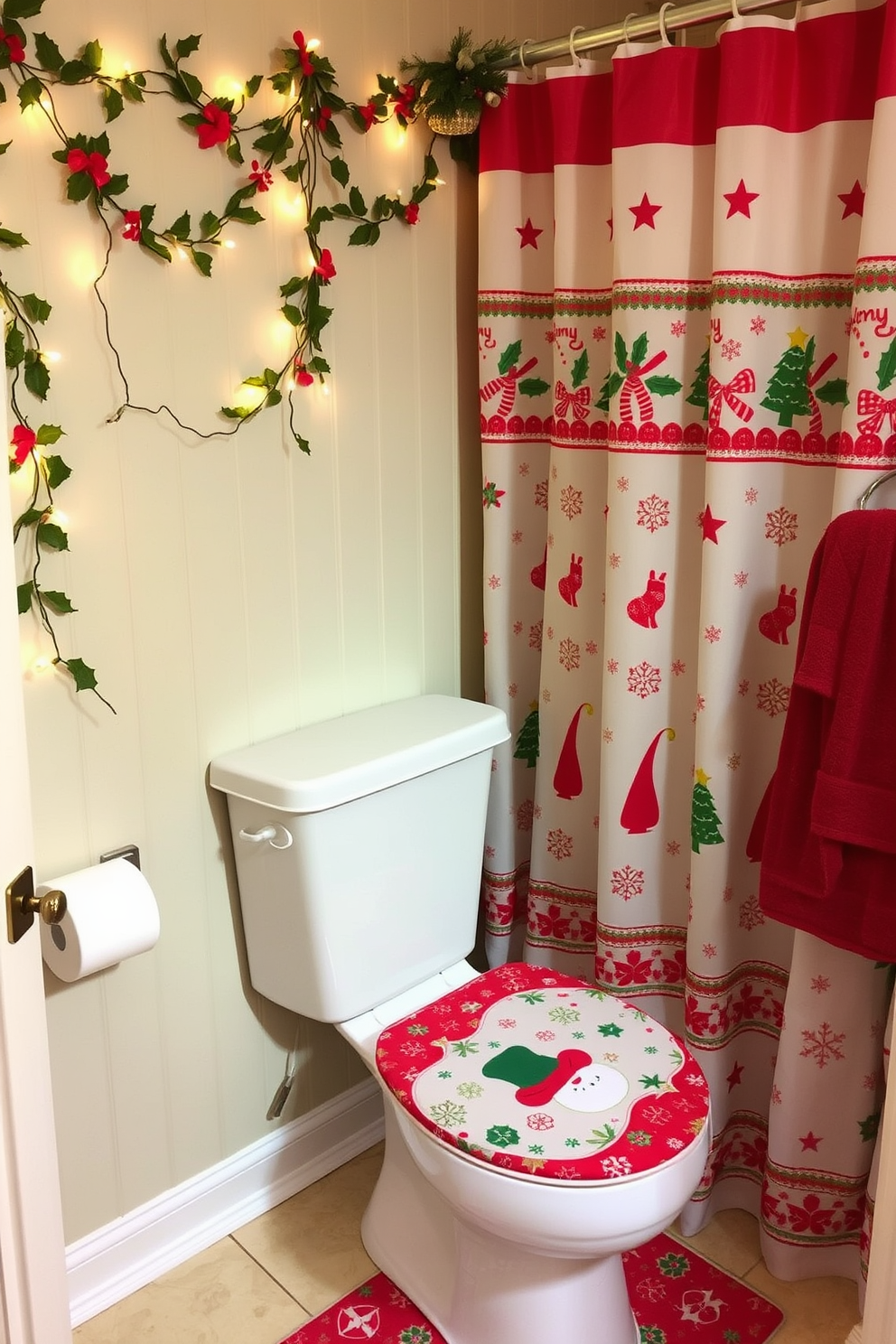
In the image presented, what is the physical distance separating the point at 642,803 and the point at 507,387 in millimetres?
767

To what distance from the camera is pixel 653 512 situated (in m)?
1.84

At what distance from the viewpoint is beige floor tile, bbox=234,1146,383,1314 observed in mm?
1864

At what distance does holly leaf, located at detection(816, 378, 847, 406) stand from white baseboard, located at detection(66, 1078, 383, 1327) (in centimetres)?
145

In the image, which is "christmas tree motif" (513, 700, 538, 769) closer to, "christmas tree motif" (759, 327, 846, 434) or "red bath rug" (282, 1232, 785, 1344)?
"christmas tree motif" (759, 327, 846, 434)

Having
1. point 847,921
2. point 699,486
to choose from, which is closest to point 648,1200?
point 847,921

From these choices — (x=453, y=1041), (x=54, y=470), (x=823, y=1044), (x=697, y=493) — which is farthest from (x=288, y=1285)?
(x=697, y=493)

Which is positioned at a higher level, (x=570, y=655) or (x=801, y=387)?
(x=801, y=387)

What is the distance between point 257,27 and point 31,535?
809 millimetres

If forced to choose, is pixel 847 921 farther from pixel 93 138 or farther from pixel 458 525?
pixel 93 138

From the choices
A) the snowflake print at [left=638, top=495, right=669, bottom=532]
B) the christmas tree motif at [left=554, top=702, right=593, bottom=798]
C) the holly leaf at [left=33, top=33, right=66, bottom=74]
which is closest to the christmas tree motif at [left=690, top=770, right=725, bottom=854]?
the christmas tree motif at [left=554, top=702, right=593, bottom=798]

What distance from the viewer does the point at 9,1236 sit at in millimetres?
1223

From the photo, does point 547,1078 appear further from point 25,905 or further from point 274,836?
point 25,905

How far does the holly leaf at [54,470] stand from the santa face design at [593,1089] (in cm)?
106

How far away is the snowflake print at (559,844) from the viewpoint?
2145mm
